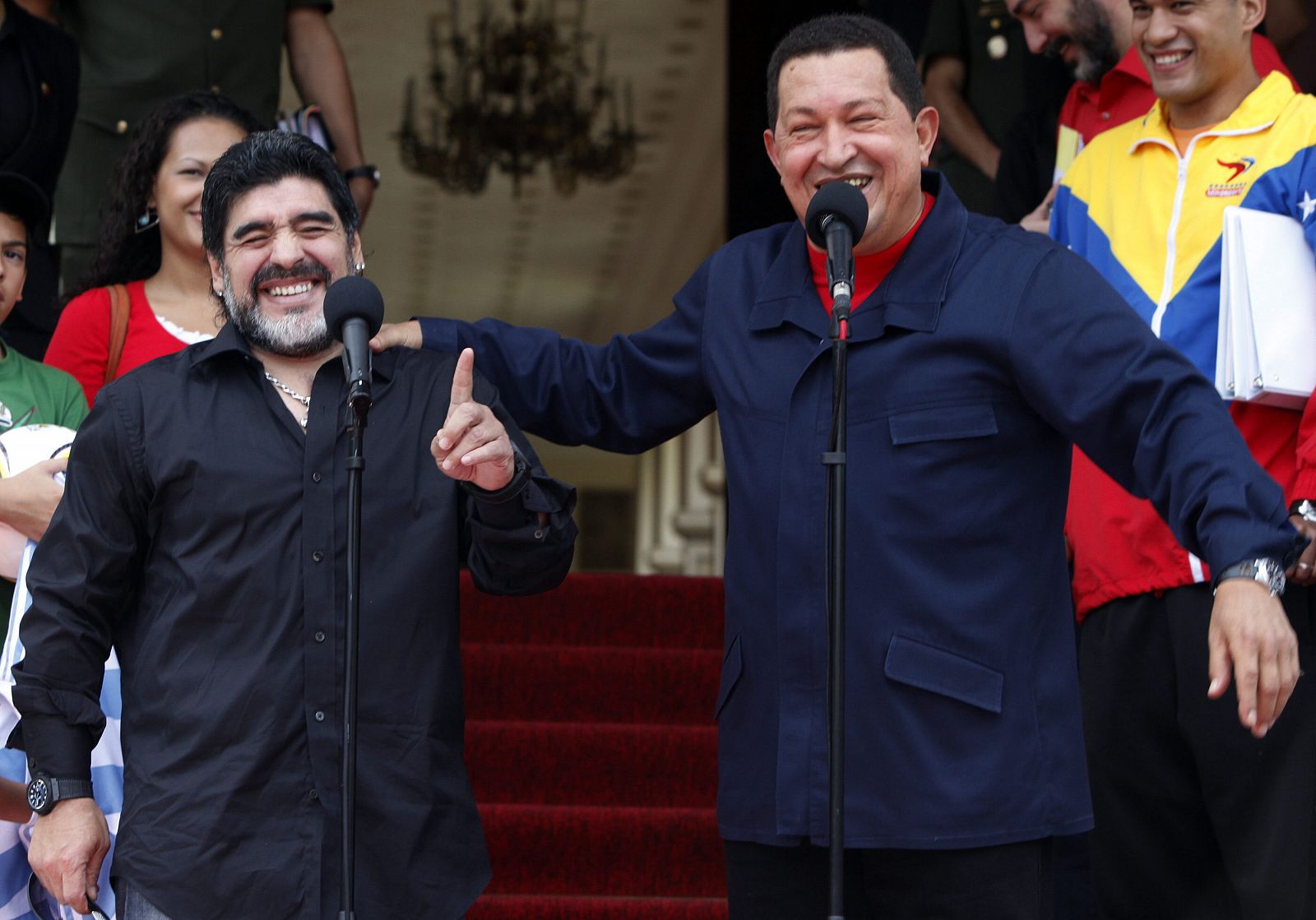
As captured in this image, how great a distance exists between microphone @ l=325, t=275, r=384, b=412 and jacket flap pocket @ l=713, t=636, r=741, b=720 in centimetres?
63

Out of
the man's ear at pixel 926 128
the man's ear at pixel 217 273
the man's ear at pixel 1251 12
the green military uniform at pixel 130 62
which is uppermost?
the green military uniform at pixel 130 62

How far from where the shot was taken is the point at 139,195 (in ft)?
12.6

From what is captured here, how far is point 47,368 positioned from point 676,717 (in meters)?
2.06

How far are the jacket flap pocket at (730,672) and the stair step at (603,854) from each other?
175cm

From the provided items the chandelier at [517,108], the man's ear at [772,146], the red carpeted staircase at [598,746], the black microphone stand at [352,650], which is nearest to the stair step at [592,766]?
the red carpeted staircase at [598,746]

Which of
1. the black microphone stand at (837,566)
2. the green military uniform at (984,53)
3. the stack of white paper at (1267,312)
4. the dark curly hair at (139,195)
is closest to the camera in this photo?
the black microphone stand at (837,566)

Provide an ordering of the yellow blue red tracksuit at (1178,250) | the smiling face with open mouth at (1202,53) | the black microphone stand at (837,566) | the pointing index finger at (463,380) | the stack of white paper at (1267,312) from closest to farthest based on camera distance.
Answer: the black microphone stand at (837,566), the pointing index finger at (463,380), the stack of white paper at (1267,312), the yellow blue red tracksuit at (1178,250), the smiling face with open mouth at (1202,53)

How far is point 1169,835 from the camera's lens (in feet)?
9.93

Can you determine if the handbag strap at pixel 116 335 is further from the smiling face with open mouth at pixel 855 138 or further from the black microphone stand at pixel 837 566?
the black microphone stand at pixel 837 566

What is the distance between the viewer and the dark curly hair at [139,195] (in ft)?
12.5

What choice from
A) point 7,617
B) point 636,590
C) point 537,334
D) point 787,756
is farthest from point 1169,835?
point 636,590

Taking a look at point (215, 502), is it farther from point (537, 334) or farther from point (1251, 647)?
point (1251, 647)

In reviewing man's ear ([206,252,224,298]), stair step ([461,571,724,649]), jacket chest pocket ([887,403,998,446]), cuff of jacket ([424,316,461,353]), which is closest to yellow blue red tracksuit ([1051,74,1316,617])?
jacket chest pocket ([887,403,998,446])

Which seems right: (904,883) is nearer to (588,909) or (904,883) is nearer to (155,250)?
(588,909)
